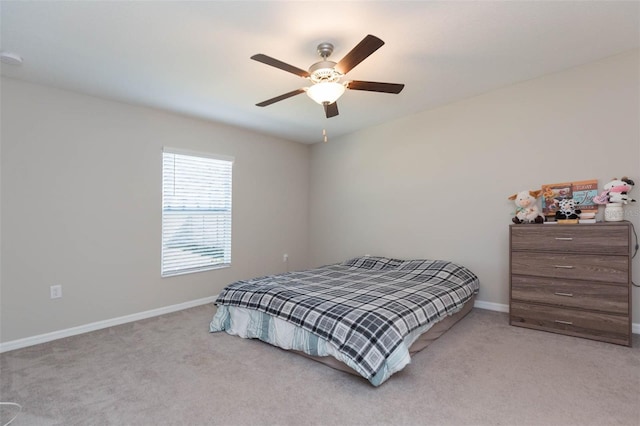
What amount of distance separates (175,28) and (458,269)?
132 inches

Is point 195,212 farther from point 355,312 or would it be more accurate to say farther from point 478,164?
point 478,164

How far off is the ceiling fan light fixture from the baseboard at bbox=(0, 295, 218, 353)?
9.79 ft

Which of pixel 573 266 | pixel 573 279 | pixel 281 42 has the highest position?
pixel 281 42

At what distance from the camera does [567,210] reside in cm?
290

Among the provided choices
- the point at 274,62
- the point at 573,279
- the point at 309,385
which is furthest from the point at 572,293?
the point at 274,62

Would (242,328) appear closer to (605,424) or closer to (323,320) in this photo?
(323,320)

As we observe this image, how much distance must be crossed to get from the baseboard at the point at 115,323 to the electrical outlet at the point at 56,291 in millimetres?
324

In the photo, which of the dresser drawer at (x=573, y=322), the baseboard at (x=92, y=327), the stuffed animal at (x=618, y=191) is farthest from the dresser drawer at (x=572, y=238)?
the baseboard at (x=92, y=327)

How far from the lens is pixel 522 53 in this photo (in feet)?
8.73

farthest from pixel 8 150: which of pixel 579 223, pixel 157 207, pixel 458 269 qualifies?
pixel 579 223

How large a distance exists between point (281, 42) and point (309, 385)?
2.41 meters

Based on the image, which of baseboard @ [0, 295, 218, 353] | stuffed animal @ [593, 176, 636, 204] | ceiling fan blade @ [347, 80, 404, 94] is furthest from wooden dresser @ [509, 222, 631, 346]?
baseboard @ [0, 295, 218, 353]

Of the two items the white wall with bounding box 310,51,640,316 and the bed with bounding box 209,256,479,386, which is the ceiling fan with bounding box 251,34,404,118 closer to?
the bed with bounding box 209,256,479,386

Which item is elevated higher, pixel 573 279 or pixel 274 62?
pixel 274 62
